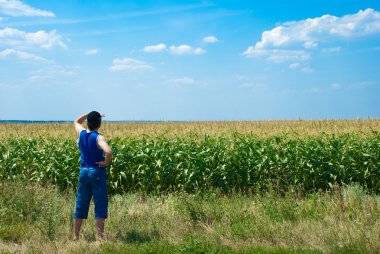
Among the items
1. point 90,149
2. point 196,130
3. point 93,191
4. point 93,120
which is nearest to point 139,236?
point 93,191

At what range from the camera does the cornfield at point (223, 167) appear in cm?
1260

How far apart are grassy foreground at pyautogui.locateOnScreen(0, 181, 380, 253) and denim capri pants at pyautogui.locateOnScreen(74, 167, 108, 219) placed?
0.49 m

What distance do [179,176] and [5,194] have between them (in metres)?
4.72

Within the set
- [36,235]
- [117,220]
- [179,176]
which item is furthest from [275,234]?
[179,176]

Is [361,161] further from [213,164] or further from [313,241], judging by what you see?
[313,241]

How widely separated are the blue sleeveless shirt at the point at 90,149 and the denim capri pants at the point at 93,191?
12 centimetres

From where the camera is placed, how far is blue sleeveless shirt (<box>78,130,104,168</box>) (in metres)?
7.42

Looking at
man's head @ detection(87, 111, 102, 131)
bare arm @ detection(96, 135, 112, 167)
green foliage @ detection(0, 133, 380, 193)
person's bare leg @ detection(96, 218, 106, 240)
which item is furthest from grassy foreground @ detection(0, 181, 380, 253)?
green foliage @ detection(0, 133, 380, 193)

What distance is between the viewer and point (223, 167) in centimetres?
1237

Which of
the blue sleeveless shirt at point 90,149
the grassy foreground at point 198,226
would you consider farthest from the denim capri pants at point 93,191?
the grassy foreground at point 198,226

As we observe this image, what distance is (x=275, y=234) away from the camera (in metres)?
7.60

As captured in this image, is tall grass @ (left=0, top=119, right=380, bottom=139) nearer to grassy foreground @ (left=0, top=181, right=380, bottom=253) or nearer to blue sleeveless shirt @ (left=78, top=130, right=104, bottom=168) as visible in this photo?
grassy foreground @ (left=0, top=181, right=380, bottom=253)

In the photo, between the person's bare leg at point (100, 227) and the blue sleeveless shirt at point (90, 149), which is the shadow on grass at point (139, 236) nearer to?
the person's bare leg at point (100, 227)

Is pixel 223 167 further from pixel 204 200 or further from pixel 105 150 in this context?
pixel 105 150
